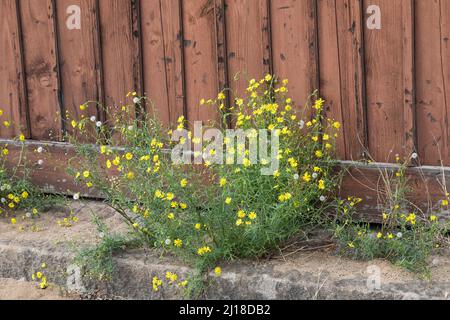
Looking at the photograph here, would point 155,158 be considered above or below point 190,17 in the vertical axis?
below

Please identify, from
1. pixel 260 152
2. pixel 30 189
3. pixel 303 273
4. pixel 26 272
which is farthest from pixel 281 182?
pixel 30 189

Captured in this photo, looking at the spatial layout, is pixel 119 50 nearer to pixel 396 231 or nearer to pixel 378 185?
pixel 378 185

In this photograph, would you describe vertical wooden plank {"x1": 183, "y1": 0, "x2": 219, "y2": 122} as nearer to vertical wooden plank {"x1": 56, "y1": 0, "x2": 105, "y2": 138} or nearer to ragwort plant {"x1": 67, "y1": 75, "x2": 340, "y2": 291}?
ragwort plant {"x1": 67, "y1": 75, "x2": 340, "y2": 291}

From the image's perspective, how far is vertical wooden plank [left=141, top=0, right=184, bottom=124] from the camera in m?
5.40

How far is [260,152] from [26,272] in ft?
4.98

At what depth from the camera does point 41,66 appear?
5.97 metres

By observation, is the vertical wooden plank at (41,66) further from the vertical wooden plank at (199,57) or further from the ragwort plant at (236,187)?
the vertical wooden plank at (199,57)

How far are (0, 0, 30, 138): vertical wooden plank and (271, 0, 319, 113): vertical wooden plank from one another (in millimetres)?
1897

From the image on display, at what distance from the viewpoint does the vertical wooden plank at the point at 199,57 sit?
5.28m

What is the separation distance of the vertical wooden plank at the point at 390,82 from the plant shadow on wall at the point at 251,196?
0.25 m

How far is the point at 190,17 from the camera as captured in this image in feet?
17.5

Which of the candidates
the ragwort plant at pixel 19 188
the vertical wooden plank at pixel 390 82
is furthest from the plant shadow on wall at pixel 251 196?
the ragwort plant at pixel 19 188

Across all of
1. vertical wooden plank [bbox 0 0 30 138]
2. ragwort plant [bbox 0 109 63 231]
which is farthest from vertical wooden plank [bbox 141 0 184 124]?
vertical wooden plank [bbox 0 0 30 138]
